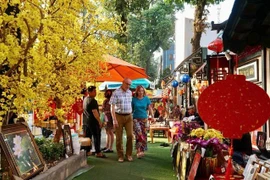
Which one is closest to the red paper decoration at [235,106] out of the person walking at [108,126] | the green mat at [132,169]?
the green mat at [132,169]

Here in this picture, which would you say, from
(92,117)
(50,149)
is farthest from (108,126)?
(50,149)

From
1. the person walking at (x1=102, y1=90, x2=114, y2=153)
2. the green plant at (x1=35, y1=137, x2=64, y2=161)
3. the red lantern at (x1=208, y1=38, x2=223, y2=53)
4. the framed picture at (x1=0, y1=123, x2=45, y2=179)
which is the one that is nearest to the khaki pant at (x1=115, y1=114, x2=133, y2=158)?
the green plant at (x1=35, y1=137, x2=64, y2=161)

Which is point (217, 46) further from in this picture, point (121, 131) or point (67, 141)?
point (67, 141)

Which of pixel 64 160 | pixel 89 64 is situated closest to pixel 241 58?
pixel 89 64

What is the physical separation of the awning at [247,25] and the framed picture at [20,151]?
308cm

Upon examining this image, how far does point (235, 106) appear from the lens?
3701 mm

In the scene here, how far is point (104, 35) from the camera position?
7.11m

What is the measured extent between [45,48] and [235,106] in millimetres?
2965

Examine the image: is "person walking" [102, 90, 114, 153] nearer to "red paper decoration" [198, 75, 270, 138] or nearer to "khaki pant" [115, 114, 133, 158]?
"khaki pant" [115, 114, 133, 158]

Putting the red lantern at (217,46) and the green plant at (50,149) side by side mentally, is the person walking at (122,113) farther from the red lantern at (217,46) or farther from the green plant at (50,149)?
the red lantern at (217,46)

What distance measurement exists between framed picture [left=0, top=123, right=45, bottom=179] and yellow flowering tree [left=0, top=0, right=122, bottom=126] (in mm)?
285

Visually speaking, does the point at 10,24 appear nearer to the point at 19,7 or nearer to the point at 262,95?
the point at 19,7

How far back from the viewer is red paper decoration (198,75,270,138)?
3.65m

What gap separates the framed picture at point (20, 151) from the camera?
4.98m
